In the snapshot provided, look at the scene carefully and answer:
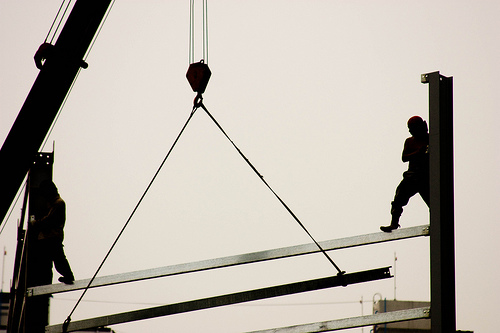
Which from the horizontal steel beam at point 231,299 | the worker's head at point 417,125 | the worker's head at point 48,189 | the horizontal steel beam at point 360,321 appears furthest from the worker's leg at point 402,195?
the worker's head at point 48,189

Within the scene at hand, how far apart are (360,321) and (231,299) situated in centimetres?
192

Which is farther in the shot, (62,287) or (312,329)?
(62,287)

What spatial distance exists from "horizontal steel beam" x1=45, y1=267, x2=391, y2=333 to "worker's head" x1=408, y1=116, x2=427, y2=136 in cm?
180

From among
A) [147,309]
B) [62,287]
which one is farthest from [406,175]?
[62,287]

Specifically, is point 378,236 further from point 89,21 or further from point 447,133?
point 89,21

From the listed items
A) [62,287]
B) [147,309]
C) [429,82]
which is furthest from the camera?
[62,287]

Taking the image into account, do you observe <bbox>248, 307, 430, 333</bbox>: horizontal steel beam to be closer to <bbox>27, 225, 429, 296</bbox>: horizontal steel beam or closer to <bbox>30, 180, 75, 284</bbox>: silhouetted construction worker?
<bbox>27, 225, 429, 296</bbox>: horizontal steel beam

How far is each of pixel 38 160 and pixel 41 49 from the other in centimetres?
210

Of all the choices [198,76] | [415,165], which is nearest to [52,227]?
[198,76]

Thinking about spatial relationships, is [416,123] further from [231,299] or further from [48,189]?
[48,189]

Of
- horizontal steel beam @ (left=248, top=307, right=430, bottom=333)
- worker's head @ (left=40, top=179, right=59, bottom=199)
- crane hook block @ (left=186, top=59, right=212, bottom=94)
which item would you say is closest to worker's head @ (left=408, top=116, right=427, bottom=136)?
horizontal steel beam @ (left=248, top=307, right=430, bottom=333)

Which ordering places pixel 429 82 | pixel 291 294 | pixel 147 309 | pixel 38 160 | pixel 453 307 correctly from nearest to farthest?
pixel 453 307, pixel 429 82, pixel 291 294, pixel 147 309, pixel 38 160

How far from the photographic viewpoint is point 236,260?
10.2 metres

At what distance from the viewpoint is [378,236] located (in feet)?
30.7
